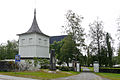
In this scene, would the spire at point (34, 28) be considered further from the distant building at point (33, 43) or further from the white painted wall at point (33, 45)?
the white painted wall at point (33, 45)

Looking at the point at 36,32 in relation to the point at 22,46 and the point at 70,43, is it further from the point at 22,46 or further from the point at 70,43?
the point at 70,43

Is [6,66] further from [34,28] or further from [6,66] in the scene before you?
[34,28]

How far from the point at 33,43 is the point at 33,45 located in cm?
49

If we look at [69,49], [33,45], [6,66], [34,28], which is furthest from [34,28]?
[6,66]

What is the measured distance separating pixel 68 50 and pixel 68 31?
5673mm

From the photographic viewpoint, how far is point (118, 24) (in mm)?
29594

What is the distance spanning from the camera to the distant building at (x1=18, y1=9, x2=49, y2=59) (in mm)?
35400

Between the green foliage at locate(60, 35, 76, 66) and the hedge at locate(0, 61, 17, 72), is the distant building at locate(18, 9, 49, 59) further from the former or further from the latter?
the hedge at locate(0, 61, 17, 72)

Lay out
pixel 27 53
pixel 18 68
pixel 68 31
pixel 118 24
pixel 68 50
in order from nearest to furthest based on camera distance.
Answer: pixel 18 68
pixel 118 24
pixel 27 53
pixel 68 50
pixel 68 31

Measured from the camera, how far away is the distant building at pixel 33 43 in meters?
35.4

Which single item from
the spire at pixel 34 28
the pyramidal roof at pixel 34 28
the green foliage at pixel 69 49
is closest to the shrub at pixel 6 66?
the pyramidal roof at pixel 34 28

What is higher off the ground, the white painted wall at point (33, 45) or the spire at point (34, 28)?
the spire at point (34, 28)

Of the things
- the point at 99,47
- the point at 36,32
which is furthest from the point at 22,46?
the point at 99,47

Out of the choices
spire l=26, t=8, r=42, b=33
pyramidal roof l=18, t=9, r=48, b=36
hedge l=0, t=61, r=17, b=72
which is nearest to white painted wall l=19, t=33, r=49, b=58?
pyramidal roof l=18, t=9, r=48, b=36
